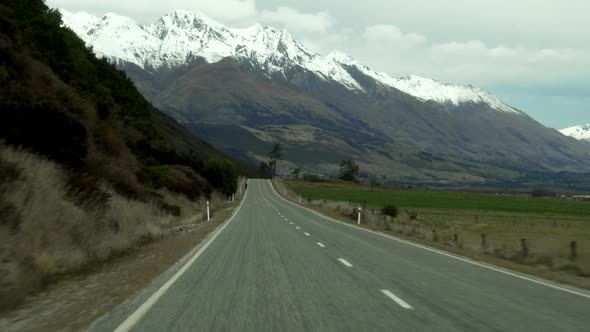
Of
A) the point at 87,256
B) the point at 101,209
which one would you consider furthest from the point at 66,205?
the point at 101,209

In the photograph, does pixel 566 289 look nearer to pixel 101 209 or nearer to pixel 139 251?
pixel 139 251

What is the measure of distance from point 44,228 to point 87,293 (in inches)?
120

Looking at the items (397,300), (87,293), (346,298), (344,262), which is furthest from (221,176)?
(397,300)

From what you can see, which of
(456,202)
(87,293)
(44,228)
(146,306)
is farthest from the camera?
(456,202)

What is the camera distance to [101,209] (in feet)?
57.0

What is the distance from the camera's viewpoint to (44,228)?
1252 cm

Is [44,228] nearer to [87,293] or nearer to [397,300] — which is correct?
[87,293]

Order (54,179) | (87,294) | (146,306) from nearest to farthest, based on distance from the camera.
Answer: (146,306) → (87,294) → (54,179)

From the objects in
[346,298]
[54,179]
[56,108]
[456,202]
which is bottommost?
[346,298]

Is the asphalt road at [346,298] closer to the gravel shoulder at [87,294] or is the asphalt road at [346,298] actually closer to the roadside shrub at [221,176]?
the gravel shoulder at [87,294]

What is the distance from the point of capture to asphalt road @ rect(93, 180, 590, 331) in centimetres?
792

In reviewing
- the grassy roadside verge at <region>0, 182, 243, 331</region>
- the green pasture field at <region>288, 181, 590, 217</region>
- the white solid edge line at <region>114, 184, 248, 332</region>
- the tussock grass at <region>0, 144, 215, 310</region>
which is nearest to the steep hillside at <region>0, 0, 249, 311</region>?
the tussock grass at <region>0, 144, 215, 310</region>

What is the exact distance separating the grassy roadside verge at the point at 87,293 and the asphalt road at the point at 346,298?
48cm

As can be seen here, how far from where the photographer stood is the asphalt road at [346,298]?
7.92m
